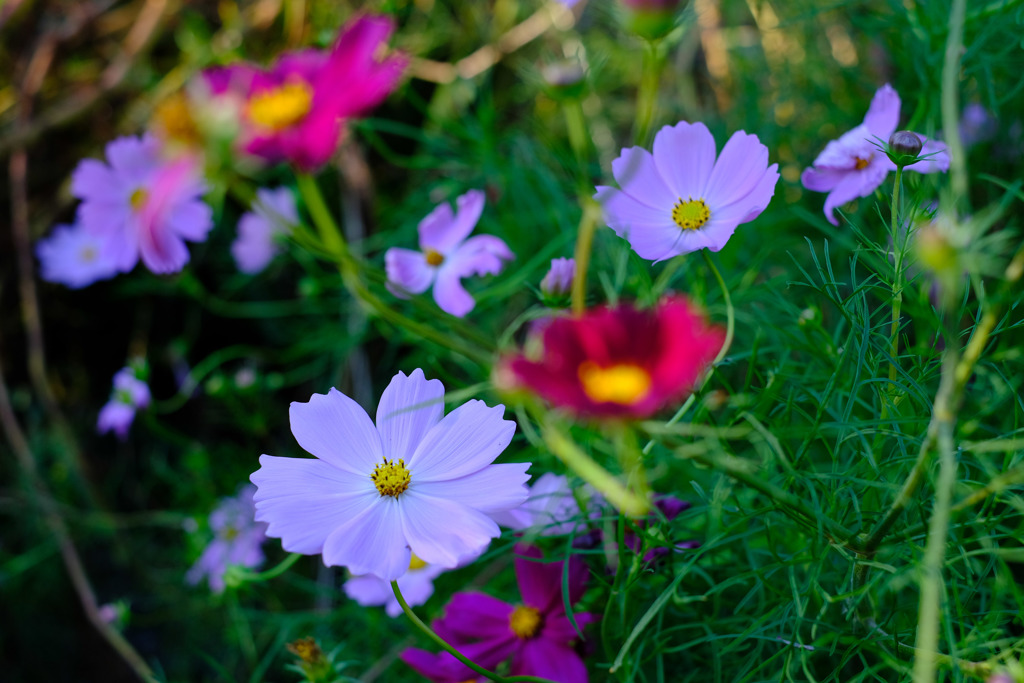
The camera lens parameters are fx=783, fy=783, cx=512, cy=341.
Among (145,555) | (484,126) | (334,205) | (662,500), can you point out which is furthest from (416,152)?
(662,500)

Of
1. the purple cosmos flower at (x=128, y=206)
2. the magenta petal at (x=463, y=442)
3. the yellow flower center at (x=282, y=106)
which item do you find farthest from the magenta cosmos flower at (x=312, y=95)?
the purple cosmos flower at (x=128, y=206)

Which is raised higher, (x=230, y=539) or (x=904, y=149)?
(x=904, y=149)

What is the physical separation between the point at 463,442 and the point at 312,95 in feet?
0.76

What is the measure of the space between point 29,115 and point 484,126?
70 cm

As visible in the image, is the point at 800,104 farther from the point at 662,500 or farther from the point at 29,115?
the point at 29,115

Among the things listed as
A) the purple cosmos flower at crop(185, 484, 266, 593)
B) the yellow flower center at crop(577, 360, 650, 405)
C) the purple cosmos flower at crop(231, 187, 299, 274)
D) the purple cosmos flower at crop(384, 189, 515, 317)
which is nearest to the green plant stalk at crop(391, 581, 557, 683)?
the yellow flower center at crop(577, 360, 650, 405)

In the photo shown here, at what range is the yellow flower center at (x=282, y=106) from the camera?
0.29m

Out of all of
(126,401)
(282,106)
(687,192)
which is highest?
(282,106)

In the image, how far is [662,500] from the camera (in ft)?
1.82

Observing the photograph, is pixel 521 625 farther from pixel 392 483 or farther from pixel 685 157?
pixel 685 157

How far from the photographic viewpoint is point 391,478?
0.47 metres

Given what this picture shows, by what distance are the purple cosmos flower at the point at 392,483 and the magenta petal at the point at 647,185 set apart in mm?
168

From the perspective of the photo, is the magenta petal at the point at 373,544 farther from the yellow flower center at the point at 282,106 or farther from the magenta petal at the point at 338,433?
the yellow flower center at the point at 282,106

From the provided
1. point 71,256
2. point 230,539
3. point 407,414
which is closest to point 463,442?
point 407,414
